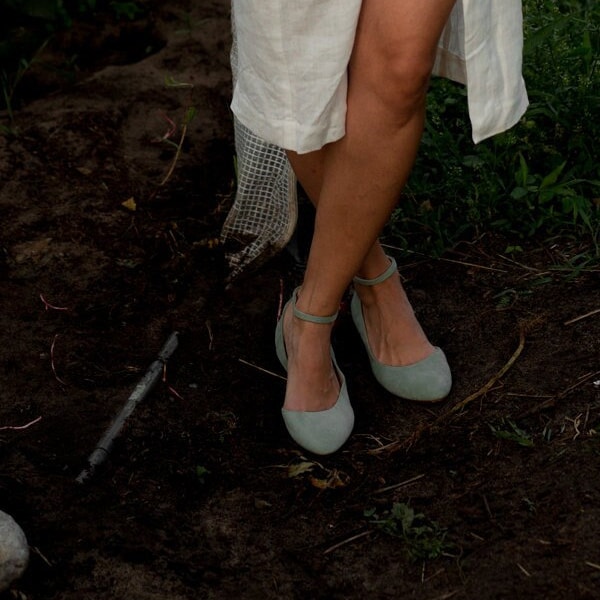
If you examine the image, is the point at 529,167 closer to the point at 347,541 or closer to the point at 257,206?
the point at 257,206

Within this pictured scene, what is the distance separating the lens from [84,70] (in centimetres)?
354

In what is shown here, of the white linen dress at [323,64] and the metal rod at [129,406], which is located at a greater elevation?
the white linen dress at [323,64]

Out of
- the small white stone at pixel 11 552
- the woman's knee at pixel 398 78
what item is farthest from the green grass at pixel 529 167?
the small white stone at pixel 11 552

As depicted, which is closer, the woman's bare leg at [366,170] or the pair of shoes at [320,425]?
the woman's bare leg at [366,170]

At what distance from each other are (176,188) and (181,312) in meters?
0.57

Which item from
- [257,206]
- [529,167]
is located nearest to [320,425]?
[257,206]

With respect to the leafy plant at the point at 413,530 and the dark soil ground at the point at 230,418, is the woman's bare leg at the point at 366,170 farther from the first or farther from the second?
the leafy plant at the point at 413,530

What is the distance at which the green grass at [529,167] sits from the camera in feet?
8.54

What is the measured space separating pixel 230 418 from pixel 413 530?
1.73 ft

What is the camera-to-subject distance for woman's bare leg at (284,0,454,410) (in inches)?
64.2

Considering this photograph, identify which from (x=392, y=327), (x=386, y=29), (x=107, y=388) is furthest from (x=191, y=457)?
(x=386, y=29)

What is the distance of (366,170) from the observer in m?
1.80

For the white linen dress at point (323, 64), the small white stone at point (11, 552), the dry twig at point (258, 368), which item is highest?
the white linen dress at point (323, 64)

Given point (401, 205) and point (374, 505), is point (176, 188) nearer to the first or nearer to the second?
point (401, 205)
